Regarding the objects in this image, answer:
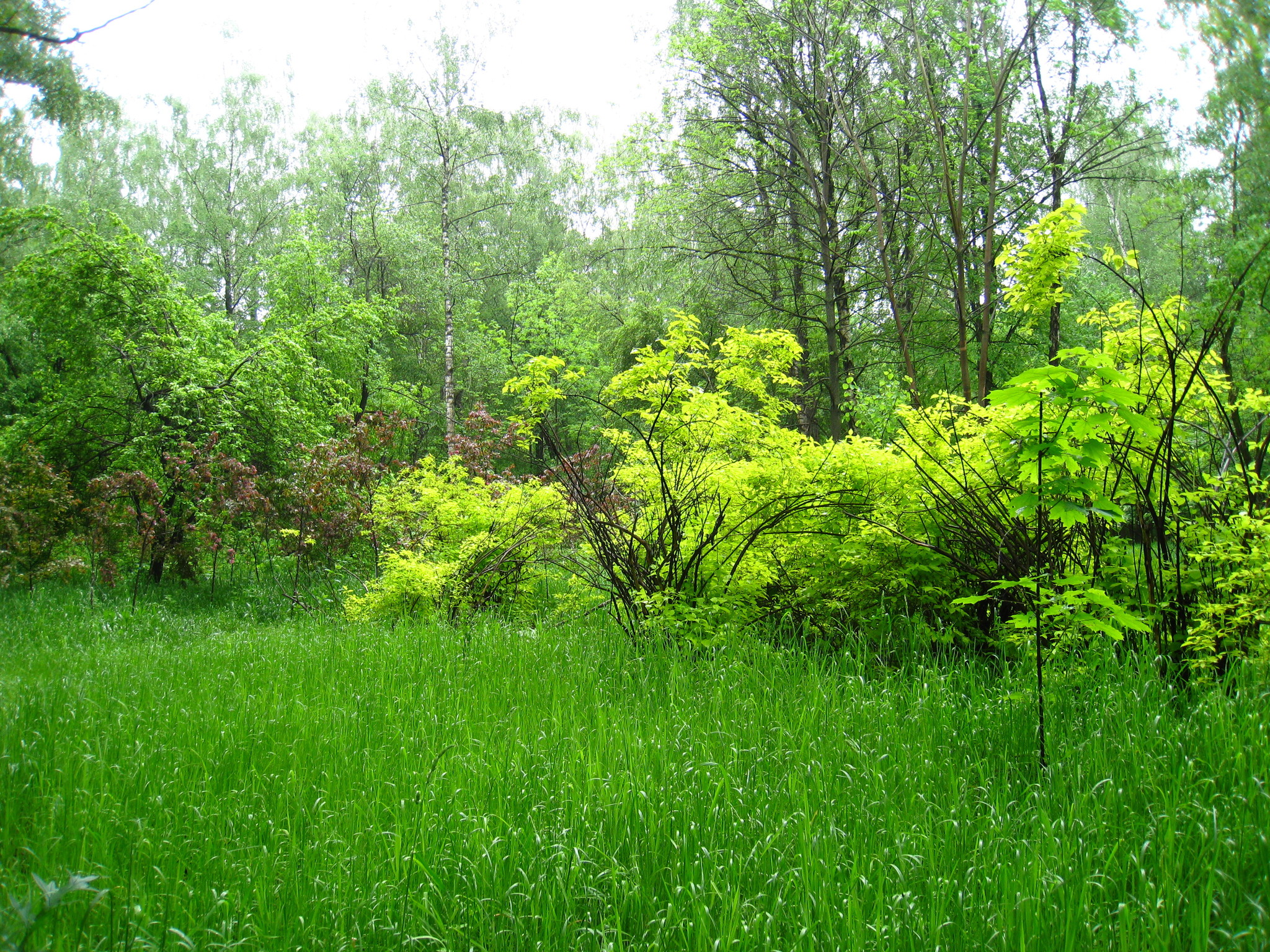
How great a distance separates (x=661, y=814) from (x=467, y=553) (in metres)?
5.40

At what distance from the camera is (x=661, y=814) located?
107 inches

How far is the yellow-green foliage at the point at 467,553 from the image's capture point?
7.47m

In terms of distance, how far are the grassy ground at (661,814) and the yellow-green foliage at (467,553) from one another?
3.00 metres

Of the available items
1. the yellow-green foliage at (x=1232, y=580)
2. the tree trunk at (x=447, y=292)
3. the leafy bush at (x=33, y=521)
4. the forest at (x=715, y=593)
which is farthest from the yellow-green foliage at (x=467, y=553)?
the tree trunk at (x=447, y=292)

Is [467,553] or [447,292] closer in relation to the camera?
[467,553]

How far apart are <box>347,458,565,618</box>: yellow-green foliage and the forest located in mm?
64

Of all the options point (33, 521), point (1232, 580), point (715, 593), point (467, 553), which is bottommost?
point (715, 593)

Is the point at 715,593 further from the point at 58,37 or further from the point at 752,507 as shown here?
the point at 58,37

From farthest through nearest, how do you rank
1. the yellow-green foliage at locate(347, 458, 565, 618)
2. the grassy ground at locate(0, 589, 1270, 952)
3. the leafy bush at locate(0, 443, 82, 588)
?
the leafy bush at locate(0, 443, 82, 588)
the yellow-green foliage at locate(347, 458, 565, 618)
the grassy ground at locate(0, 589, 1270, 952)

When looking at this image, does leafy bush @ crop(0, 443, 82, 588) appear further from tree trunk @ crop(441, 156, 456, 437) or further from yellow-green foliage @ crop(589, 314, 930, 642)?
tree trunk @ crop(441, 156, 456, 437)

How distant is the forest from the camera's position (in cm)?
232

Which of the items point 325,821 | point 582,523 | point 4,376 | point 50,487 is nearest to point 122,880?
point 325,821

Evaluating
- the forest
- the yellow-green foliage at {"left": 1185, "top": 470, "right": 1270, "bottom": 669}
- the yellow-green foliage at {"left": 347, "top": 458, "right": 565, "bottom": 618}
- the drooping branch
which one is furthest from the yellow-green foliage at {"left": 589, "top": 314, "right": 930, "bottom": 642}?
the drooping branch

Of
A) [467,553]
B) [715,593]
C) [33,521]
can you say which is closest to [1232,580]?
[715,593]
